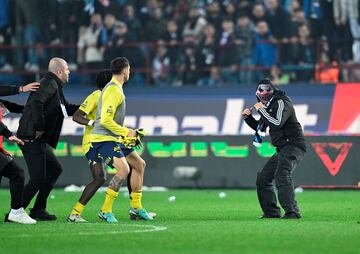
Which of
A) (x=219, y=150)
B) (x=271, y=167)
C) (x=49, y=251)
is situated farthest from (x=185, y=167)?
(x=49, y=251)

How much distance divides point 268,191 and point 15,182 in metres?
3.74

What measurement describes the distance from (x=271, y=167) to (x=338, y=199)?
4.80 metres

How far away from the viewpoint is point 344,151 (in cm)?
2191

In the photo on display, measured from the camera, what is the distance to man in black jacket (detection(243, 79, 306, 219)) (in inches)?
568

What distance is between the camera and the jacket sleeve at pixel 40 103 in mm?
14047

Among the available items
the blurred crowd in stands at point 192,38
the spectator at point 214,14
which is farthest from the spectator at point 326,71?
the spectator at point 214,14

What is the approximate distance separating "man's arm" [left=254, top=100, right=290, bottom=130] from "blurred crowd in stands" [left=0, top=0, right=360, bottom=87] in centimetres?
966

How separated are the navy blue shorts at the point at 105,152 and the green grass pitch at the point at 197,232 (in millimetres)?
866

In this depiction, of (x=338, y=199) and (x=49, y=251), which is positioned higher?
(x=49, y=251)

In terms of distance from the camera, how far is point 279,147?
14.8 metres

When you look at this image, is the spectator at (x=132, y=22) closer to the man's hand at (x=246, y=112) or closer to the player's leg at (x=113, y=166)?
the man's hand at (x=246, y=112)

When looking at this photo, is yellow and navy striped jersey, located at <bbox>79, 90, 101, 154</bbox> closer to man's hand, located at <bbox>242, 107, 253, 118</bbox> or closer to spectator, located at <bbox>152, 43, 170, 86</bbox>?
man's hand, located at <bbox>242, 107, 253, 118</bbox>

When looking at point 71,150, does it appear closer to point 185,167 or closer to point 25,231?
point 185,167

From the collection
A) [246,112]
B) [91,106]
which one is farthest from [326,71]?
[91,106]
